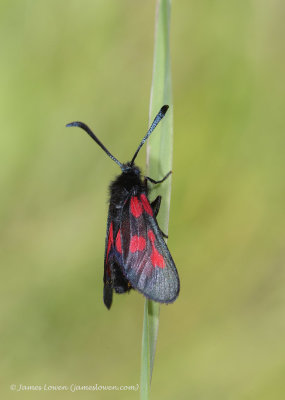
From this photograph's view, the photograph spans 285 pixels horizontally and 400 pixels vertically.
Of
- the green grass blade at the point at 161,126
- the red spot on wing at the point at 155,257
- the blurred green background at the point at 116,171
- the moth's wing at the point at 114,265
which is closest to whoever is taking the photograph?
the green grass blade at the point at 161,126

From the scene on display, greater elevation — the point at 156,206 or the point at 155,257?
the point at 156,206

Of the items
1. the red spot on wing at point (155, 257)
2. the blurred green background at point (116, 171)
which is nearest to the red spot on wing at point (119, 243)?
the red spot on wing at point (155, 257)

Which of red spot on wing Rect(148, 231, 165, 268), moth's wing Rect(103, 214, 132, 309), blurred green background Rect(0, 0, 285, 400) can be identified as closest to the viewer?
red spot on wing Rect(148, 231, 165, 268)

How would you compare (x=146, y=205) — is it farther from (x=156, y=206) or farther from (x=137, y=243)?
(x=137, y=243)

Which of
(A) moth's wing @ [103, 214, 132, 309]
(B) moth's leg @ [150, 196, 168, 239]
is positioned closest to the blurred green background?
(A) moth's wing @ [103, 214, 132, 309]

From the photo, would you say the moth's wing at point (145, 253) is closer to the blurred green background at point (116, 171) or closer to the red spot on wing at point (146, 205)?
the red spot on wing at point (146, 205)

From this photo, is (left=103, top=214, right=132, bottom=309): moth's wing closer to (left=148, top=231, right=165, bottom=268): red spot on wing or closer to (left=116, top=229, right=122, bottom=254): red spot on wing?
(left=116, top=229, right=122, bottom=254): red spot on wing

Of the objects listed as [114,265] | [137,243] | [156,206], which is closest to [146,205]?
[156,206]

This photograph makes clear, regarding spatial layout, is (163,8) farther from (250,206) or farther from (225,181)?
(250,206)
